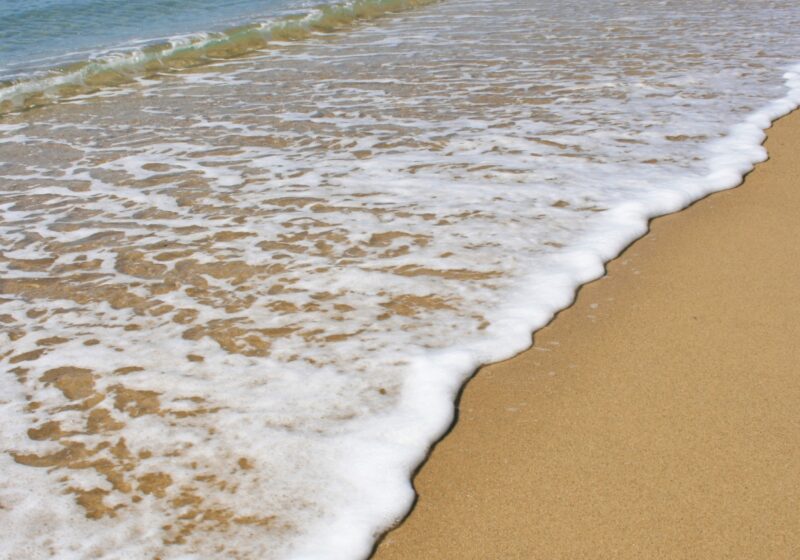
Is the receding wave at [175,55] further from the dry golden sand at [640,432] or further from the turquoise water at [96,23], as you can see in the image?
the dry golden sand at [640,432]

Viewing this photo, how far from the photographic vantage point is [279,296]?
3684 mm

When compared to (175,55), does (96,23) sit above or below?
above

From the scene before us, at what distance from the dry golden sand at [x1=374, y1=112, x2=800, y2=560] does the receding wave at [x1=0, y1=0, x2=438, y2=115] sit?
6.86 metres

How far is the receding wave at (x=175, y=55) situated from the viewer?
902cm

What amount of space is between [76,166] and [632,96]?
415 cm

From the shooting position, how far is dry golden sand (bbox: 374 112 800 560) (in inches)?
88.3

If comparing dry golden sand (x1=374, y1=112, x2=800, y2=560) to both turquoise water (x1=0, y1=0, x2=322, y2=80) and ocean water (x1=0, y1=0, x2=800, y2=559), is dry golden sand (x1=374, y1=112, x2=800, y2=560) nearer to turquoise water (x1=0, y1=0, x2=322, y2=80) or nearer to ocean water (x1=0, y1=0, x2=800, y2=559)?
ocean water (x1=0, y1=0, x2=800, y2=559)

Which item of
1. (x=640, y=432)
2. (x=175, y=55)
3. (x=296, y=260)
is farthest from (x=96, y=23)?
(x=640, y=432)

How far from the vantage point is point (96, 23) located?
43.1ft

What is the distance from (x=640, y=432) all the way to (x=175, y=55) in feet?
30.6

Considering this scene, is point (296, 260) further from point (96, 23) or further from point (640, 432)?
point (96, 23)

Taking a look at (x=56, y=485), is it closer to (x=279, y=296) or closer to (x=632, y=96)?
(x=279, y=296)

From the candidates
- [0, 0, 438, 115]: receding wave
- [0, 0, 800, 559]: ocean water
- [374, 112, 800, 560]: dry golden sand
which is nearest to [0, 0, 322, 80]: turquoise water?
[0, 0, 438, 115]: receding wave

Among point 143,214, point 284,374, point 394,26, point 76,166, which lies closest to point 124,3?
point 394,26
